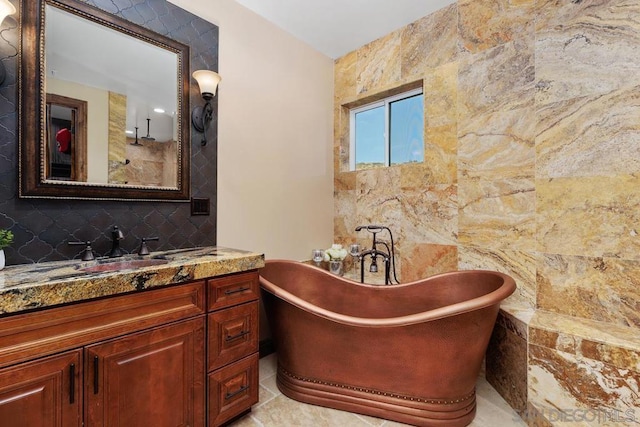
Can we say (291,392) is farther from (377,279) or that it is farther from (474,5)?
(474,5)

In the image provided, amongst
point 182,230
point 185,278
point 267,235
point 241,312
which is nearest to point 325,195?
point 267,235

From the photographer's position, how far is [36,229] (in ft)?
4.64

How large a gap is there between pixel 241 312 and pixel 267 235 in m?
0.94

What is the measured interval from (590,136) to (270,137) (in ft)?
7.13

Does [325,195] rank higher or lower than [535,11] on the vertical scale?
lower

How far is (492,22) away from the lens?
2105 mm

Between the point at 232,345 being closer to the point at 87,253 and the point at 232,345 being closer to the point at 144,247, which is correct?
the point at 144,247

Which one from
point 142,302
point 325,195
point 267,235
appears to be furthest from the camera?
point 325,195

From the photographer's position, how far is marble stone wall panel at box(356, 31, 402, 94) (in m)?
2.61

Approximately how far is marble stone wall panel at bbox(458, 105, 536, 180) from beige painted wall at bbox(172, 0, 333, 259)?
1306 millimetres

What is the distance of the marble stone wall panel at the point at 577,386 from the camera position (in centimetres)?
132

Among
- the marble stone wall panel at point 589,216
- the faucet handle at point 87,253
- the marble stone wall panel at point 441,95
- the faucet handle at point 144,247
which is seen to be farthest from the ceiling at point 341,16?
the faucet handle at point 87,253

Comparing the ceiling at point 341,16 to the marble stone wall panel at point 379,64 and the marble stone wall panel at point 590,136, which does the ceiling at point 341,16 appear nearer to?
the marble stone wall panel at point 379,64

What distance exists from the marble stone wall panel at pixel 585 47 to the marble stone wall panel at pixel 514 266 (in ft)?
3.42
